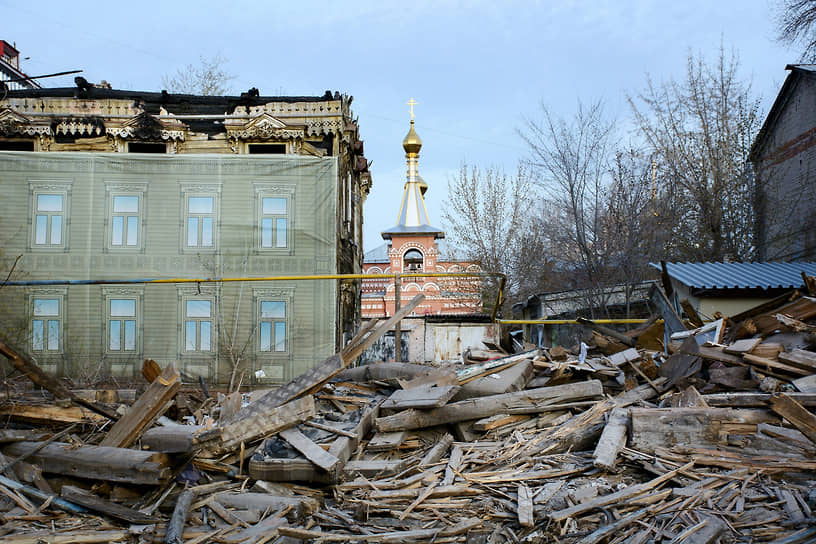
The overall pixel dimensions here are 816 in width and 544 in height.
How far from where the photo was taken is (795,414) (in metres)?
5.17

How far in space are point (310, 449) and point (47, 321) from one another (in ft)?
32.9

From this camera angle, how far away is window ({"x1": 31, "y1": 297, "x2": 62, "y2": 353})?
A: 12.4 metres

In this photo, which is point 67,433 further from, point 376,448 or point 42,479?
point 376,448

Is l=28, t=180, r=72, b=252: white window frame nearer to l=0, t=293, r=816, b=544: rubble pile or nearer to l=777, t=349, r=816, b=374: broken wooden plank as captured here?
l=0, t=293, r=816, b=544: rubble pile

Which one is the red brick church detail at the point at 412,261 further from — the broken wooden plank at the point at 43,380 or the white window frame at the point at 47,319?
the broken wooden plank at the point at 43,380

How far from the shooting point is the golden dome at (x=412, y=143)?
44.0m

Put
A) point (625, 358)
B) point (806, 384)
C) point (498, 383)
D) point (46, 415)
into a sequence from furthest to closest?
point (625, 358) < point (498, 383) < point (46, 415) < point (806, 384)

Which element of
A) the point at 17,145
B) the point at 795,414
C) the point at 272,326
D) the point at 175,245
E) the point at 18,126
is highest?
the point at 18,126

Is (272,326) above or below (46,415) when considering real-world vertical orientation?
above

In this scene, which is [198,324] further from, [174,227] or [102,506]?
[102,506]

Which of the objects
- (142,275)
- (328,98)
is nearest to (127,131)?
(142,275)

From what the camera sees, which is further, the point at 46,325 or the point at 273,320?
the point at 273,320

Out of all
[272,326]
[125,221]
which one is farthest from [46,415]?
[125,221]

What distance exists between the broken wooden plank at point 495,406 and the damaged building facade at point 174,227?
22.7ft
